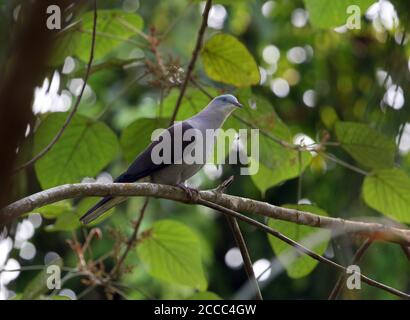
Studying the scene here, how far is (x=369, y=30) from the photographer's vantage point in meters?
7.23

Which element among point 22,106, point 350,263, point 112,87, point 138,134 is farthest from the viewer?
point 112,87

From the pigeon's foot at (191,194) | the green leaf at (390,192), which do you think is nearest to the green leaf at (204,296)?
the pigeon's foot at (191,194)

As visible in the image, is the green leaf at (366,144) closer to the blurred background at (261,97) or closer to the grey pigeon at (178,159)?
the grey pigeon at (178,159)

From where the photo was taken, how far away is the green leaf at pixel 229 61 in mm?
3346

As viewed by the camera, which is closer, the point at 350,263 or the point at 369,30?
the point at 350,263

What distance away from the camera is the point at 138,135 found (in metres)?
3.46

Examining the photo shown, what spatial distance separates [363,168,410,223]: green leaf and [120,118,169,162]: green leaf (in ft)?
3.86

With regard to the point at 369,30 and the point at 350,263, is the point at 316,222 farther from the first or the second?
the point at 369,30

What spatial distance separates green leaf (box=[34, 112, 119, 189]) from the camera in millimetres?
3230

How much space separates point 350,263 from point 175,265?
1084mm

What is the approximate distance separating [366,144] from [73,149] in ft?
4.94

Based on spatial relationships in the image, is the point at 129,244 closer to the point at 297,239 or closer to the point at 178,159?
the point at 178,159

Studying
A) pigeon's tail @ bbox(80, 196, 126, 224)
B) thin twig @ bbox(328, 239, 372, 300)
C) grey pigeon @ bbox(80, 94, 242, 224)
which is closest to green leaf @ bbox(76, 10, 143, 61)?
grey pigeon @ bbox(80, 94, 242, 224)
